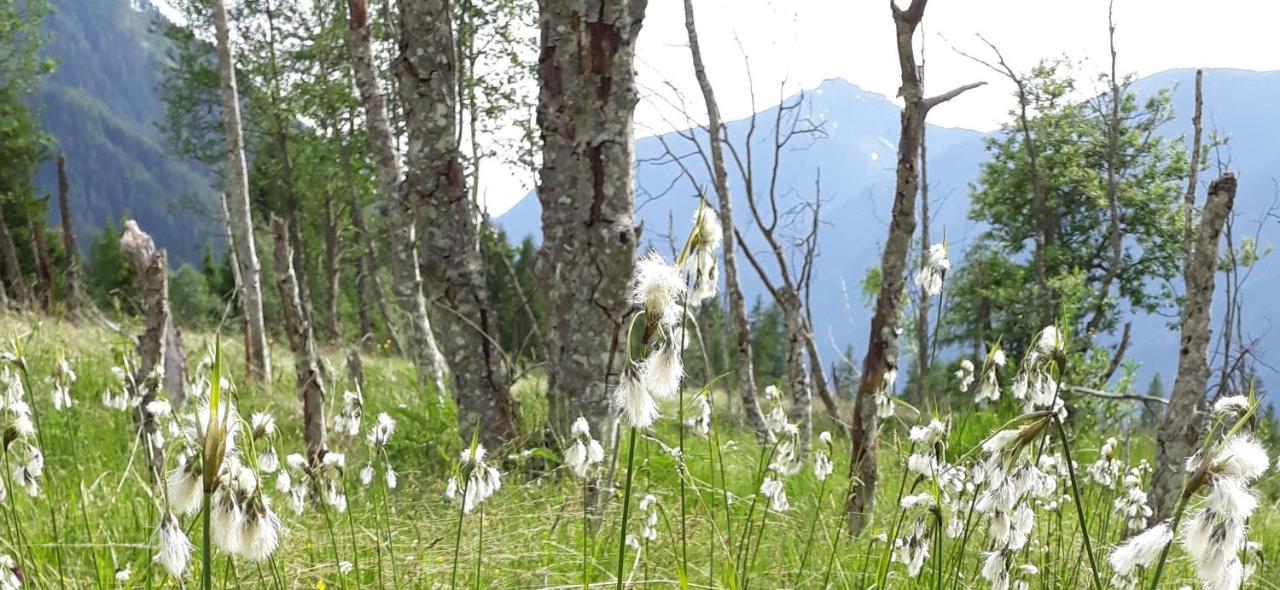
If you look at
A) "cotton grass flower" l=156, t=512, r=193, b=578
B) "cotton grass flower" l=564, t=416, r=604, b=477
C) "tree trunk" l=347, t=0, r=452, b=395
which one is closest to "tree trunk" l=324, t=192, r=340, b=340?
"tree trunk" l=347, t=0, r=452, b=395

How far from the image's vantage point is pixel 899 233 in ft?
12.6

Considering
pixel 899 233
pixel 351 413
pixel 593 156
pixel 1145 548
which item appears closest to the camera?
pixel 1145 548

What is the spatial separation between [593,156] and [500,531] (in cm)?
173

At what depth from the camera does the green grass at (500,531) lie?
2.61 m

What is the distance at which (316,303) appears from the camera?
4303 centimetres

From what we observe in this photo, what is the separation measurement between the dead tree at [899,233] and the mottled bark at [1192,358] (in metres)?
1.04

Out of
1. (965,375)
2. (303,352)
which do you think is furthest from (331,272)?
(965,375)

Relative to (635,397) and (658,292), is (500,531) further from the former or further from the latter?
(658,292)

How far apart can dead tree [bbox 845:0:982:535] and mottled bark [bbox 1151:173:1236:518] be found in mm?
1040

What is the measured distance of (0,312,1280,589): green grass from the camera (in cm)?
261

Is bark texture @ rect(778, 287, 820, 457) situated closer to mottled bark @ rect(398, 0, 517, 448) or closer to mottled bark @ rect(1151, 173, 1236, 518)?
mottled bark @ rect(398, 0, 517, 448)

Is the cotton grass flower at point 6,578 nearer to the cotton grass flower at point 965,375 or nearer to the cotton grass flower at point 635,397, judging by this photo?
the cotton grass flower at point 635,397

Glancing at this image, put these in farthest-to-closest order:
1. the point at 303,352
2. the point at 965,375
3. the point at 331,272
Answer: the point at 331,272 < the point at 303,352 < the point at 965,375

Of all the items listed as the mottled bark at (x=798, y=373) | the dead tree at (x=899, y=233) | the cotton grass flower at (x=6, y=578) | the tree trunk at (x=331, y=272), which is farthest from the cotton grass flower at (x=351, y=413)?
the tree trunk at (x=331, y=272)
